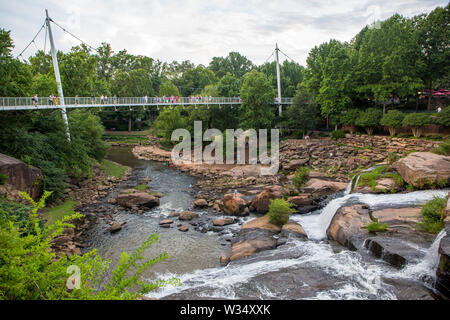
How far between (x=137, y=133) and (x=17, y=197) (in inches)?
1869

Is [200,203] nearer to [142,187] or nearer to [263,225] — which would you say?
[263,225]

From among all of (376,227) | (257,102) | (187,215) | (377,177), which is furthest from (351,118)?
(376,227)

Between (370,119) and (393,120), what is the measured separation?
10.2 feet

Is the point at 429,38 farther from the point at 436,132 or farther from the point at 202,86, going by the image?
the point at 202,86

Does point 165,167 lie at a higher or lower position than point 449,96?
lower

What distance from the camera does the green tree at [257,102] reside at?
1761 inches

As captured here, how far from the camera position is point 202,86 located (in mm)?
73062

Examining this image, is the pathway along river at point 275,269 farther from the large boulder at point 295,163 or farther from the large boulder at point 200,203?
the large boulder at point 295,163

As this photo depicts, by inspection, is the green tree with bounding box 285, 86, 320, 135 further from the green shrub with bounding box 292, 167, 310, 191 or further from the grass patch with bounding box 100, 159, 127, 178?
the grass patch with bounding box 100, 159, 127, 178

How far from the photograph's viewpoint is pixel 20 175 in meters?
19.0

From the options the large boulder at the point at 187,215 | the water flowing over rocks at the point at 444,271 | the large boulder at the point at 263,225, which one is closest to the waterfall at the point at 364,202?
the large boulder at the point at 263,225

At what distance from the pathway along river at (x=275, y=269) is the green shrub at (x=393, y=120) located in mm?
18188

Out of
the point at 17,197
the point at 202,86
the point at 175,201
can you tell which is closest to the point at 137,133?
the point at 202,86
